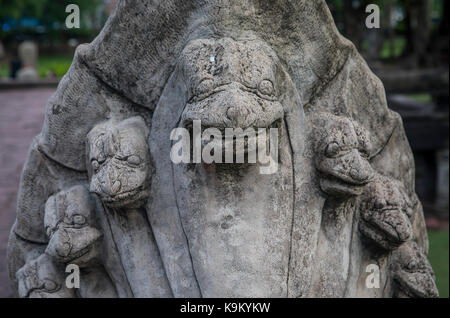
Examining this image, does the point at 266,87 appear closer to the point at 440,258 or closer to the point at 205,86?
the point at 205,86

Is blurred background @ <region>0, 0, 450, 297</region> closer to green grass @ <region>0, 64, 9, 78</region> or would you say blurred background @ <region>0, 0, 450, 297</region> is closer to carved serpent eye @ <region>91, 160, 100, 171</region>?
carved serpent eye @ <region>91, 160, 100, 171</region>

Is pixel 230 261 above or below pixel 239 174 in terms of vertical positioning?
below

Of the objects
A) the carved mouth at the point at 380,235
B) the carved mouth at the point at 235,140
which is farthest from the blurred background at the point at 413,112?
the carved mouth at the point at 380,235

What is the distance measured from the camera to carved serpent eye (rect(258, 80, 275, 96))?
129 cm

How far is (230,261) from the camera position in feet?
4.48

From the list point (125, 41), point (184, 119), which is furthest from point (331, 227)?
point (125, 41)

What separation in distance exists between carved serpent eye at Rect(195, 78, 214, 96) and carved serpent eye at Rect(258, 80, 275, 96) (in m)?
0.11

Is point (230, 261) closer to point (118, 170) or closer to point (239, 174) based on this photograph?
point (239, 174)

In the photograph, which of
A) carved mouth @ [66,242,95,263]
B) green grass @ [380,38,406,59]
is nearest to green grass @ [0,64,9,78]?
green grass @ [380,38,406,59]

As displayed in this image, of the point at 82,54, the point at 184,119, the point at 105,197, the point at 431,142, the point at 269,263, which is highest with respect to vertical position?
the point at 82,54

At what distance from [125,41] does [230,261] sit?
59cm

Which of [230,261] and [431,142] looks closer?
[230,261]
